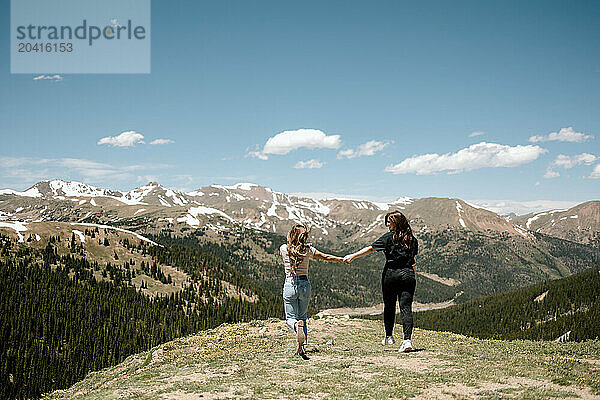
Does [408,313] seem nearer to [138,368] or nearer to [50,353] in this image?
[138,368]

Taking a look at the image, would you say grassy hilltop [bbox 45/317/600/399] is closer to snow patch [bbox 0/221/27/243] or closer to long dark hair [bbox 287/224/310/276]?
long dark hair [bbox 287/224/310/276]

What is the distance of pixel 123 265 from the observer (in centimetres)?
13925

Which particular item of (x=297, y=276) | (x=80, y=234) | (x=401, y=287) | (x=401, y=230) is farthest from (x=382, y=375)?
(x=80, y=234)

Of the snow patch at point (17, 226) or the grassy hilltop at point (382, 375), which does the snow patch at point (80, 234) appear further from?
the grassy hilltop at point (382, 375)

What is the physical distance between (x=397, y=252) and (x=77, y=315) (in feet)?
378

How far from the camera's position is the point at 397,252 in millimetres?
14328

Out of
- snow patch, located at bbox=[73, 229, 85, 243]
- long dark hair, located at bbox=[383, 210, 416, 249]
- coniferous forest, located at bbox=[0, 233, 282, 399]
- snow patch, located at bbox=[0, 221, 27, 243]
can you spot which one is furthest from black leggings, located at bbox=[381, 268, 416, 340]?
snow patch, located at bbox=[73, 229, 85, 243]

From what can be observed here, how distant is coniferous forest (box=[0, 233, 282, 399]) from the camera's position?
289 ft

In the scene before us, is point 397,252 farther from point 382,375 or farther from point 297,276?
point 382,375

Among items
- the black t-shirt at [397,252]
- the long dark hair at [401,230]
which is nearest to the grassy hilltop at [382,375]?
the black t-shirt at [397,252]

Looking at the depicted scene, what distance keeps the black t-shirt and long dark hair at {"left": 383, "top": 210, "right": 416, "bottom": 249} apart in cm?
14

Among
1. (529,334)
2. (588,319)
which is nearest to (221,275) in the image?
(529,334)

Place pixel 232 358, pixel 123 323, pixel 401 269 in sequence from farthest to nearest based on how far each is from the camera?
pixel 123 323, pixel 232 358, pixel 401 269

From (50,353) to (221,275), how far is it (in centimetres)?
7743
